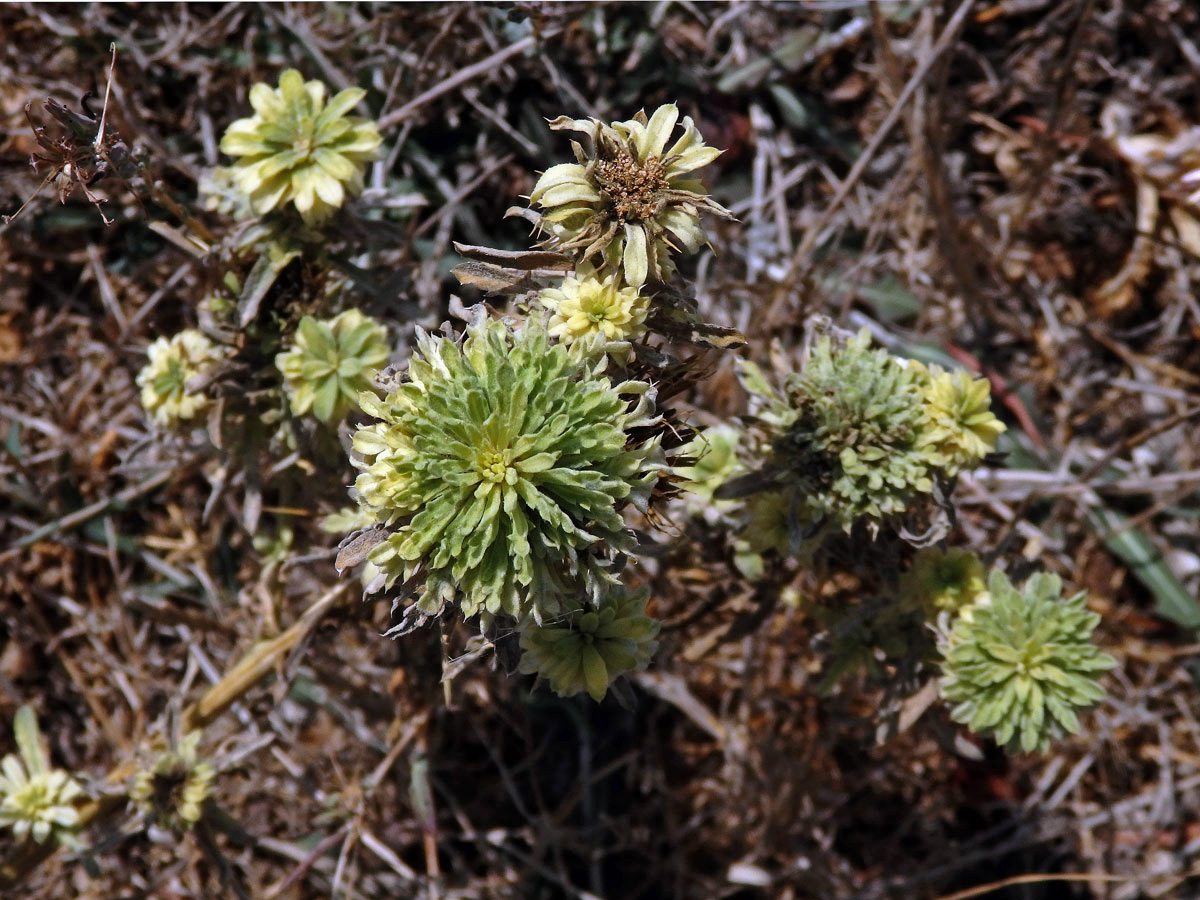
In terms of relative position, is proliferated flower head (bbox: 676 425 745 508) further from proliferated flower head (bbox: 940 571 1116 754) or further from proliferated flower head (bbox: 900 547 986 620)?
proliferated flower head (bbox: 940 571 1116 754)

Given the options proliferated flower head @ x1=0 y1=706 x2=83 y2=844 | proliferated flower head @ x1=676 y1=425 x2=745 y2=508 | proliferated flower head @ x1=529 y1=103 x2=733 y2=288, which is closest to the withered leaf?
proliferated flower head @ x1=529 y1=103 x2=733 y2=288

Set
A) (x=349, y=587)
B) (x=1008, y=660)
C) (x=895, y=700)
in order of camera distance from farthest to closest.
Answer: (x=349, y=587), (x=895, y=700), (x=1008, y=660)

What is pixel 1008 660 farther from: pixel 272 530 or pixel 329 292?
pixel 272 530

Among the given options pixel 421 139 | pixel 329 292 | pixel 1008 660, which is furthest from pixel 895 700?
pixel 421 139

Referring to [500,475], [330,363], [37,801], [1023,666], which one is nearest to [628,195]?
[500,475]

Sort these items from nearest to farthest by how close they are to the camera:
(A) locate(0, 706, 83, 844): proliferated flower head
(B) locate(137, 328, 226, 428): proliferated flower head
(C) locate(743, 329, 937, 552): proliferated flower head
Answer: (C) locate(743, 329, 937, 552): proliferated flower head → (B) locate(137, 328, 226, 428): proliferated flower head → (A) locate(0, 706, 83, 844): proliferated flower head
